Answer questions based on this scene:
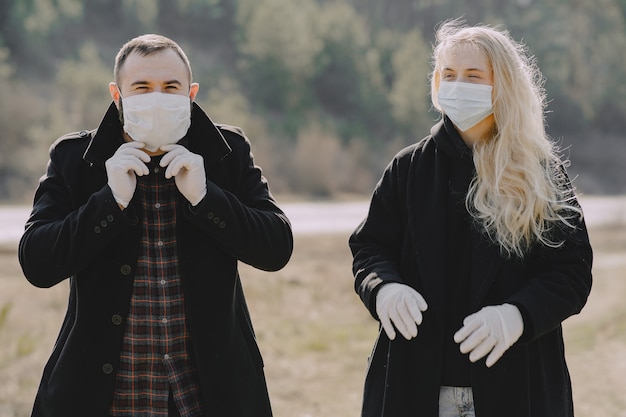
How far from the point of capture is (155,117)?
266 cm

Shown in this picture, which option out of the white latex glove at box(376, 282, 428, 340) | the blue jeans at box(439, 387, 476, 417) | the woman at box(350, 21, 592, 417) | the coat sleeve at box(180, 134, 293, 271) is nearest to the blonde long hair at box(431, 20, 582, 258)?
the woman at box(350, 21, 592, 417)

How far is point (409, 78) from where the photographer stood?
31594 mm

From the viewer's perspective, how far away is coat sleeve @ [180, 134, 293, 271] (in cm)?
263

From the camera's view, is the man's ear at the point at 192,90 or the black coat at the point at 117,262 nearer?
the black coat at the point at 117,262

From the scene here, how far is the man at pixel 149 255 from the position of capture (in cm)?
260

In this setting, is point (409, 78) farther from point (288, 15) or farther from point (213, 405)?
point (213, 405)

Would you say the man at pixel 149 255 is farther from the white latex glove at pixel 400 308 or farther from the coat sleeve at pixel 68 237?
the white latex glove at pixel 400 308

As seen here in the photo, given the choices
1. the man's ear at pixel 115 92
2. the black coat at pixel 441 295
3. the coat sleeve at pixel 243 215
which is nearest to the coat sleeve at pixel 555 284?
the black coat at pixel 441 295

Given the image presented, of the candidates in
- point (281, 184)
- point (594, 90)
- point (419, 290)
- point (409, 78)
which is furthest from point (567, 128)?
point (419, 290)

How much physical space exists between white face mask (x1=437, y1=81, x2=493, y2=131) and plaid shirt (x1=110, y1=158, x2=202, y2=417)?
102cm

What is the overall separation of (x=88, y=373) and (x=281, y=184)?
66.3 feet

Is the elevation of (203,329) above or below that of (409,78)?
below

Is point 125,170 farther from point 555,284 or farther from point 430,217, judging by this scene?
point 555,284

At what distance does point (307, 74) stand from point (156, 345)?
28934mm
